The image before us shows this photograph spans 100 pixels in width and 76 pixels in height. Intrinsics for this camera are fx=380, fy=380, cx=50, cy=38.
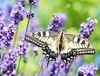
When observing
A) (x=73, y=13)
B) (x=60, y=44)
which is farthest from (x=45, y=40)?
(x=73, y=13)

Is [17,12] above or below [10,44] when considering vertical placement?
above

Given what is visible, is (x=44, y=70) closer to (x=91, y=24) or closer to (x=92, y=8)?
(x=91, y=24)

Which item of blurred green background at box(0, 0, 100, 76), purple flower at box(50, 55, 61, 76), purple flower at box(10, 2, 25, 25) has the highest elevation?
blurred green background at box(0, 0, 100, 76)

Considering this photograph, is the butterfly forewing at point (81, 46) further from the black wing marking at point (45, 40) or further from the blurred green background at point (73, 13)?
the blurred green background at point (73, 13)

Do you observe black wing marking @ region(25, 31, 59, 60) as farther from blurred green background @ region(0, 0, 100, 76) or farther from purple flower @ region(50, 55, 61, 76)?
blurred green background @ region(0, 0, 100, 76)

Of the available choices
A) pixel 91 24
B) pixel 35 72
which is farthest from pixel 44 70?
pixel 91 24

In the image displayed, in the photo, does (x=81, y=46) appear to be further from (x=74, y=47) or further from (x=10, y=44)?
(x=10, y=44)

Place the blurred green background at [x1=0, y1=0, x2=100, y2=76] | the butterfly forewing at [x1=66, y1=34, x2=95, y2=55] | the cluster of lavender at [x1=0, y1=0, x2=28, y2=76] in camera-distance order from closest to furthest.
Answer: the cluster of lavender at [x1=0, y1=0, x2=28, y2=76] → the butterfly forewing at [x1=66, y1=34, x2=95, y2=55] → the blurred green background at [x1=0, y1=0, x2=100, y2=76]

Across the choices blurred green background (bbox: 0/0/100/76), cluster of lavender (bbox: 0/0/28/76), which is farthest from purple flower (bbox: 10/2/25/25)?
blurred green background (bbox: 0/0/100/76)

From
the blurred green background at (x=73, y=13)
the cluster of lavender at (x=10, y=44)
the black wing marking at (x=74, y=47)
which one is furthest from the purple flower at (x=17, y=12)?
the blurred green background at (x=73, y=13)

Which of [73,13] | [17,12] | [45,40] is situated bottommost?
[45,40]
